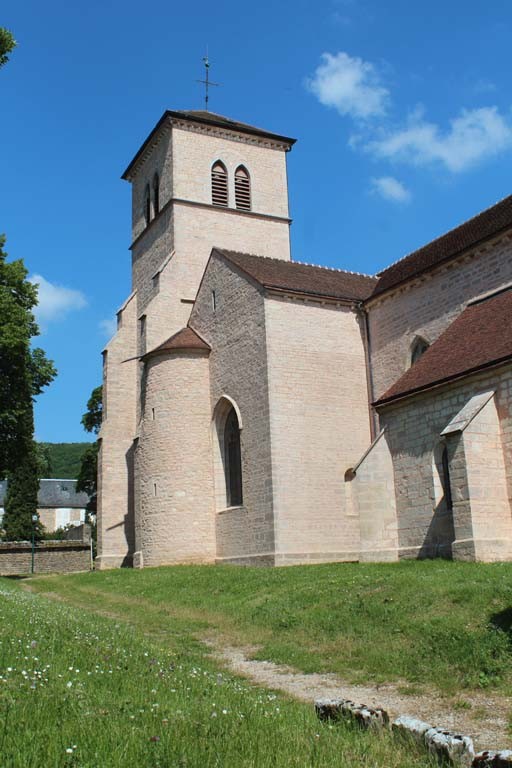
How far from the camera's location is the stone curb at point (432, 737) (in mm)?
4363

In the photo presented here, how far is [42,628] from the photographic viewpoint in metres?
9.16

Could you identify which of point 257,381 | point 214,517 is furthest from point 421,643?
point 214,517

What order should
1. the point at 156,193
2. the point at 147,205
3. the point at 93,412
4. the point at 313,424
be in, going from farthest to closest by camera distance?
1. the point at 93,412
2. the point at 147,205
3. the point at 156,193
4. the point at 313,424

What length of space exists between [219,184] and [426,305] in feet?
48.5

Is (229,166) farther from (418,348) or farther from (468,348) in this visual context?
(468,348)

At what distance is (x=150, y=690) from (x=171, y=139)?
30957 millimetres

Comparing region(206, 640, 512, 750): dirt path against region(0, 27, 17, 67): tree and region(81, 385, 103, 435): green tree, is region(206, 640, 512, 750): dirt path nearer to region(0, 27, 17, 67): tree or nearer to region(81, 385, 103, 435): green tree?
region(0, 27, 17, 67): tree

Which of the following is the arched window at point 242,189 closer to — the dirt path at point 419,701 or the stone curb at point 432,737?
the dirt path at point 419,701

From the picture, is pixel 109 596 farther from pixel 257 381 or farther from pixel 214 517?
pixel 257 381

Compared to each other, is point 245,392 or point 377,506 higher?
point 245,392

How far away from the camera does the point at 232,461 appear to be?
83.0ft

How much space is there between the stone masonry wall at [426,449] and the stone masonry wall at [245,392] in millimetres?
4780

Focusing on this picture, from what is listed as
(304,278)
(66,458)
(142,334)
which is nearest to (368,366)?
(304,278)

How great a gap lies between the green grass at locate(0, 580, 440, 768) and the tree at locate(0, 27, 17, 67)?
12.8 m
